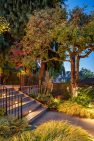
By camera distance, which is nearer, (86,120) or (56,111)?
(86,120)

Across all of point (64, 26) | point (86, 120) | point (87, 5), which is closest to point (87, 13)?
point (87, 5)

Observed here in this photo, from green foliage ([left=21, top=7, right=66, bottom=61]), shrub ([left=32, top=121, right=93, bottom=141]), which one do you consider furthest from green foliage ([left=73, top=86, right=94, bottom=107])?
shrub ([left=32, top=121, right=93, bottom=141])

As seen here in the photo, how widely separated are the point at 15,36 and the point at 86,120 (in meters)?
8.64

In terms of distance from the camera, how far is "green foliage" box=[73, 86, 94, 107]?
50.0 ft

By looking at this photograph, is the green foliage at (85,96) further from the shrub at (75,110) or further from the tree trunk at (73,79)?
the shrub at (75,110)

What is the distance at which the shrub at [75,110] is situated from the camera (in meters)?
13.8

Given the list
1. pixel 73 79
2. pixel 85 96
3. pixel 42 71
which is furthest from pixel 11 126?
pixel 42 71

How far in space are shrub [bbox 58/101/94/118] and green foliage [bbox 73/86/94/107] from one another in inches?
23.7

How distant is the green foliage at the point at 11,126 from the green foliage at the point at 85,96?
6.92 m

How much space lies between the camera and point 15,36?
19.6 metres

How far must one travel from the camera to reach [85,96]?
15719 millimetres

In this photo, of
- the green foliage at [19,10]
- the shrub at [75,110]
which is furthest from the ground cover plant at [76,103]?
the green foliage at [19,10]

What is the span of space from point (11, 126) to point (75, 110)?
6372 millimetres

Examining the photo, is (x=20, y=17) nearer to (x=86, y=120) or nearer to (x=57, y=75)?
(x=57, y=75)
